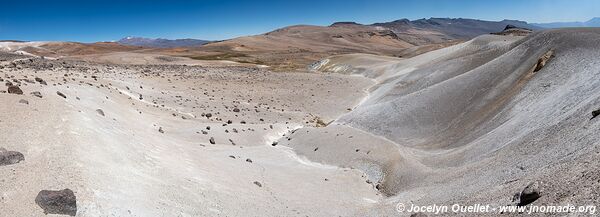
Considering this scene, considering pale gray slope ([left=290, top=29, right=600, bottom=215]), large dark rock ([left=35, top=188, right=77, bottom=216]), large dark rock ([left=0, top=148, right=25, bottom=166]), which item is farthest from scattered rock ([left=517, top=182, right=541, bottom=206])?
large dark rock ([left=0, top=148, right=25, bottom=166])

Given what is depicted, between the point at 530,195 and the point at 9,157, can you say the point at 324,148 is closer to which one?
the point at 530,195

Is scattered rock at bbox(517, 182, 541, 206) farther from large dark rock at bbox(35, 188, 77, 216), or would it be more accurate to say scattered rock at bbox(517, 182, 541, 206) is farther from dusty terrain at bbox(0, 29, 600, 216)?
large dark rock at bbox(35, 188, 77, 216)

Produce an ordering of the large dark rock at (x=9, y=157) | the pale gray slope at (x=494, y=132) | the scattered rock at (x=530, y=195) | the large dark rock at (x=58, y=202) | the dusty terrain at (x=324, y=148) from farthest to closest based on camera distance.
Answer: the pale gray slope at (x=494, y=132) < the dusty terrain at (x=324, y=148) < the large dark rock at (x=9, y=157) < the scattered rock at (x=530, y=195) < the large dark rock at (x=58, y=202)

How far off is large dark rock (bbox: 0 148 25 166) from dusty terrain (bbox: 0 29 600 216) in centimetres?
10

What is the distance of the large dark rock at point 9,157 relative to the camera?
30.6ft

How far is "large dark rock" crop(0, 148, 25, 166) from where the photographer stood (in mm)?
9312

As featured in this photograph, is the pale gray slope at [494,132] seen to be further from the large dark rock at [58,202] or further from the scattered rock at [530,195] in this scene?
the large dark rock at [58,202]

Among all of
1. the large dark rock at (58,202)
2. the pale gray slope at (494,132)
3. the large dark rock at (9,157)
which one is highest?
the large dark rock at (9,157)

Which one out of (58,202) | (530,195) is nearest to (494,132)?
(530,195)

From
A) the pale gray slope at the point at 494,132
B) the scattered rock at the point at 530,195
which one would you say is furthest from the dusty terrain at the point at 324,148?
the scattered rock at the point at 530,195

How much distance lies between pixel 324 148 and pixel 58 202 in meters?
14.1

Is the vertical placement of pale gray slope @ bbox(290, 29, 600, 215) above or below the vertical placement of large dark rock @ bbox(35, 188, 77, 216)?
below

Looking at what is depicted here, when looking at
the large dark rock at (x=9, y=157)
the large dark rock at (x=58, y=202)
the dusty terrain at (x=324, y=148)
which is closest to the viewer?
the large dark rock at (x=58, y=202)

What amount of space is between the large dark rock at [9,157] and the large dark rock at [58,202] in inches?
66.8
